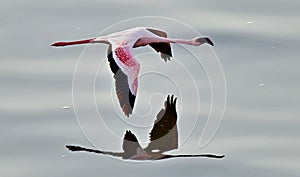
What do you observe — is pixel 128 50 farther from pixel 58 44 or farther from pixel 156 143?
pixel 58 44

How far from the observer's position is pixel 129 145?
15.4 ft

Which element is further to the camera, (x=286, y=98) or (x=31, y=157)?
(x=286, y=98)

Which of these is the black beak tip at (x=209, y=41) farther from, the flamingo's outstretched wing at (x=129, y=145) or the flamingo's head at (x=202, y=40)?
the flamingo's outstretched wing at (x=129, y=145)

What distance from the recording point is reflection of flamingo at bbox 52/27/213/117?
4.31 m

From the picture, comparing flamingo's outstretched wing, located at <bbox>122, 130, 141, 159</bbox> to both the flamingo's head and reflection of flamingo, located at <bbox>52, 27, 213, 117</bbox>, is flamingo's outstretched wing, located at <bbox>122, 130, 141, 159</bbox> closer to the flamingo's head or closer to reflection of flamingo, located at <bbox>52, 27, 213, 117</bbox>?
reflection of flamingo, located at <bbox>52, 27, 213, 117</bbox>

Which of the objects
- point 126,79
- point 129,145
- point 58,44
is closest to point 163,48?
point 58,44

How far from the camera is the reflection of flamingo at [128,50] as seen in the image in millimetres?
4312

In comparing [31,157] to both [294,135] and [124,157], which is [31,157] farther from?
[294,135]

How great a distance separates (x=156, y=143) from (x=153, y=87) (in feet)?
1.64

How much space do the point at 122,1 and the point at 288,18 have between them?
92cm

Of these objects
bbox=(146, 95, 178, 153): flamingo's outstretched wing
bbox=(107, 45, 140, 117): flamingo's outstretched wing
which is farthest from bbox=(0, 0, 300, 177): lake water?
bbox=(107, 45, 140, 117): flamingo's outstretched wing

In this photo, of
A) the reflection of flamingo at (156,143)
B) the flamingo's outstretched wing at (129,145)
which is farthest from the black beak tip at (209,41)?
the flamingo's outstretched wing at (129,145)

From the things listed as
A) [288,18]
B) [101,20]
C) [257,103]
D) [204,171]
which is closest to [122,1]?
[101,20]

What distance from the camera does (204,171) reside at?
4.47 meters
